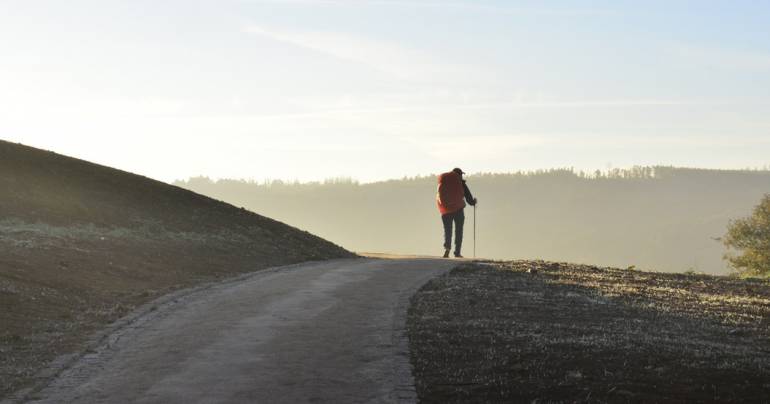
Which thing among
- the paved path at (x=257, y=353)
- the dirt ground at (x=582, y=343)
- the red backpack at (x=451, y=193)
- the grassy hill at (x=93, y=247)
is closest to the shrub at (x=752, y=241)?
the red backpack at (x=451, y=193)

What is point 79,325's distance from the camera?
1794 centimetres

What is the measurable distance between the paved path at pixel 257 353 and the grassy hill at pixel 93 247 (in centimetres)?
119

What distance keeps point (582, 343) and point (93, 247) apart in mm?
18978

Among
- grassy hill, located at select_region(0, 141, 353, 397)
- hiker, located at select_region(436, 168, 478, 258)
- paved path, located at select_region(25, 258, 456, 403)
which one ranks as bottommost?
paved path, located at select_region(25, 258, 456, 403)

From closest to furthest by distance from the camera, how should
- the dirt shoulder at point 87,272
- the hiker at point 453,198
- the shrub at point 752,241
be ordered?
the dirt shoulder at point 87,272
the hiker at point 453,198
the shrub at point 752,241

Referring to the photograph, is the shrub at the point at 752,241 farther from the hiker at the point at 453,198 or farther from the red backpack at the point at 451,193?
the red backpack at the point at 451,193

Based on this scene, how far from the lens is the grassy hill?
18.0 meters

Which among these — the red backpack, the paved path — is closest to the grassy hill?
the paved path

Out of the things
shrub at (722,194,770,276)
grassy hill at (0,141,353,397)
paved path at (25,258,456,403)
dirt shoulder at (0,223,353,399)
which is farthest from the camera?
shrub at (722,194,770,276)

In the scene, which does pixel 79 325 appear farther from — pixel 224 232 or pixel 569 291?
pixel 224 232

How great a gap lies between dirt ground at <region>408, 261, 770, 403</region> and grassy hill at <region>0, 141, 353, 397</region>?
6.58 metres

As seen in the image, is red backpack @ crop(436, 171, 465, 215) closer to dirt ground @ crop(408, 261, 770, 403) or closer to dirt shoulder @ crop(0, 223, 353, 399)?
dirt shoulder @ crop(0, 223, 353, 399)

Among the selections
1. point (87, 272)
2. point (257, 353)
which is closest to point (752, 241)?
point (87, 272)

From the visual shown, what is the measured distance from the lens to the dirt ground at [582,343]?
39.3ft
